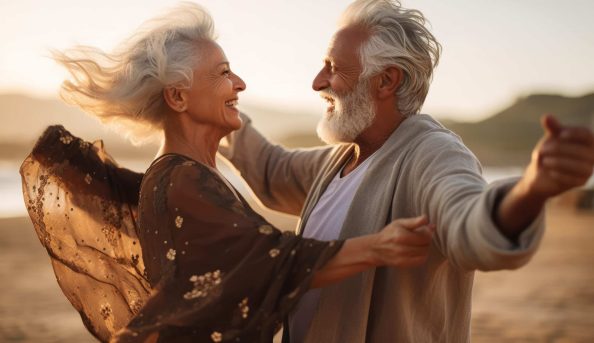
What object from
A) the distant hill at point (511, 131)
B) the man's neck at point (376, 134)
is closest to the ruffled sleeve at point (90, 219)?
the man's neck at point (376, 134)

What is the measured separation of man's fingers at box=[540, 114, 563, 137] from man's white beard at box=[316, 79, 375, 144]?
4.32 feet

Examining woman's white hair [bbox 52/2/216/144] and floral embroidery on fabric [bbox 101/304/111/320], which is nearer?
woman's white hair [bbox 52/2/216/144]

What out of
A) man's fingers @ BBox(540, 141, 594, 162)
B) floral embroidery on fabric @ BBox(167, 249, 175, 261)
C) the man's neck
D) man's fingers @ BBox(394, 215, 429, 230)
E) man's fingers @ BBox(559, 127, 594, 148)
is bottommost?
floral embroidery on fabric @ BBox(167, 249, 175, 261)

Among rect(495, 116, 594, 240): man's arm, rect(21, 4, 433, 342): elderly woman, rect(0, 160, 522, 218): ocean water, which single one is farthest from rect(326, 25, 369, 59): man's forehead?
rect(0, 160, 522, 218): ocean water

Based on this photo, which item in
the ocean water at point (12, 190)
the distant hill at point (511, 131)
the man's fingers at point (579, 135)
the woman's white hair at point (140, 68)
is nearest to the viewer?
the man's fingers at point (579, 135)

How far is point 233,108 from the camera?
9.53ft

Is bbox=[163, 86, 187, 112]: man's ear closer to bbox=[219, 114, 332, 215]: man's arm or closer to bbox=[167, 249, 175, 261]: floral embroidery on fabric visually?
bbox=[167, 249, 175, 261]: floral embroidery on fabric

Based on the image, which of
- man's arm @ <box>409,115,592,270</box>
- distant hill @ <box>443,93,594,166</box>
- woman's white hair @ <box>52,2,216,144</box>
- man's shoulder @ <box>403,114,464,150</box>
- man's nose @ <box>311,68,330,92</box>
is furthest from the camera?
distant hill @ <box>443,93,594,166</box>

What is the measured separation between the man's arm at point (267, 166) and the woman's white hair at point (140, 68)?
953 mm

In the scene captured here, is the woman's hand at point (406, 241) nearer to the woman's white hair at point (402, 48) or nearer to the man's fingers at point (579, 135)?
the man's fingers at point (579, 135)

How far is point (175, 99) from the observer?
278 centimetres

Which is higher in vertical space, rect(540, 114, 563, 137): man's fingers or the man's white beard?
rect(540, 114, 563, 137): man's fingers

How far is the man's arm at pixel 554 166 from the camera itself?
5.37 feet

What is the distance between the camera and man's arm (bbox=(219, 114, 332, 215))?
3.69 metres
